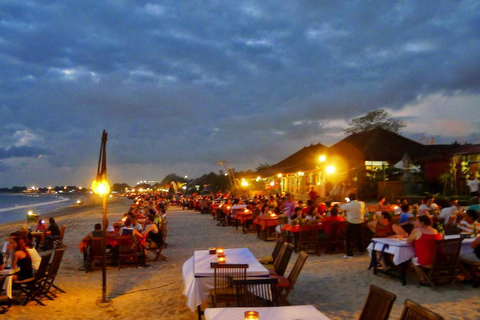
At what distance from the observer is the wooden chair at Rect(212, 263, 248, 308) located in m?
5.16

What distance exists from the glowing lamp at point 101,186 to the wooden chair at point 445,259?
5.64m

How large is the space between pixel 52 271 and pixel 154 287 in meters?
1.85

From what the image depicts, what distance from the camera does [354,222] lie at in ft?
32.1

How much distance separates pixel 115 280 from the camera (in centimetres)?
860

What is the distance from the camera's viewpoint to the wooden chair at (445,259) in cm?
662

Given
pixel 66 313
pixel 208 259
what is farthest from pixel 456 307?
pixel 66 313

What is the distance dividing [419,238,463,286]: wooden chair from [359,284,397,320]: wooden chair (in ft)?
12.1

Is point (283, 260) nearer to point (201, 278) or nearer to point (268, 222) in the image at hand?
point (201, 278)

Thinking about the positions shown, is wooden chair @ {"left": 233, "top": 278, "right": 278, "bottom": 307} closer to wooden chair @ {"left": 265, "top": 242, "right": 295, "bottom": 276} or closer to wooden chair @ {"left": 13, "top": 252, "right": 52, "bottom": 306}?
wooden chair @ {"left": 265, "top": 242, "right": 295, "bottom": 276}

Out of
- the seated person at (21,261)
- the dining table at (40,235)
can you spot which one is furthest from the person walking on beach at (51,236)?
the seated person at (21,261)

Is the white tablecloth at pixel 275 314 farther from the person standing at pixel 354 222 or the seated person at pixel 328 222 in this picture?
the seated person at pixel 328 222

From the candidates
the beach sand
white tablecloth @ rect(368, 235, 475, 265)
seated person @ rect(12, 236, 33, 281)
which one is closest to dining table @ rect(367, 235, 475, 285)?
white tablecloth @ rect(368, 235, 475, 265)

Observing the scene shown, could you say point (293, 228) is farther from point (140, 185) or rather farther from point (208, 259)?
point (140, 185)

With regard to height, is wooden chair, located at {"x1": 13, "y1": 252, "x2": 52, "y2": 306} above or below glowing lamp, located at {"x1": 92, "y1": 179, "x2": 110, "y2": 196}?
below
